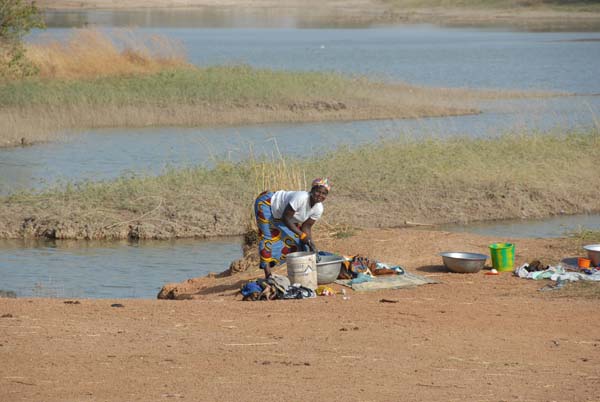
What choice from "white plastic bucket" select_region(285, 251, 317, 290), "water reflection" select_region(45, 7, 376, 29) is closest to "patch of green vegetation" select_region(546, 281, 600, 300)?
"white plastic bucket" select_region(285, 251, 317, 290)

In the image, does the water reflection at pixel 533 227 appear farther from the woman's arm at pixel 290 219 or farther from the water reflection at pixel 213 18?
the water reflection at pixel 213 18

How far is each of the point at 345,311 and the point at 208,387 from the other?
229cm

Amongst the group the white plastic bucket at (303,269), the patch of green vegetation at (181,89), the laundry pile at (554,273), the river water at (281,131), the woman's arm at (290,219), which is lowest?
the river water at (281,131)

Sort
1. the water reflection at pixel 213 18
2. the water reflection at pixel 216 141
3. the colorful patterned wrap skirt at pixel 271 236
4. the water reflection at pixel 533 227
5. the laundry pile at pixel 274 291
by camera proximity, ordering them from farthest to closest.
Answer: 1. the water reflection at pixel 213 18
2. the water reflection at pixel 216 141
3. the water reflection at pixel 533 227
4. the colorful patterned wrap skirt at pixel 271 236
5. the laundry pile at pixel 274 291

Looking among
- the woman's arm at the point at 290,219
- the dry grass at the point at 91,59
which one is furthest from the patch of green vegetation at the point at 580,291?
the dry grass at the point at 91,59

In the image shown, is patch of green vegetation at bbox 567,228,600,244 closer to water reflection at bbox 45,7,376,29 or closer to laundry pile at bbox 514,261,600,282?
laundry pile at bbox 514,261,600,282

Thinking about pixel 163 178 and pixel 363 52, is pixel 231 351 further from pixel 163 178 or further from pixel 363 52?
pixel 363 52

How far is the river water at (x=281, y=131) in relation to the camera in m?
12.6

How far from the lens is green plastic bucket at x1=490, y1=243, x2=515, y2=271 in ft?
33.8

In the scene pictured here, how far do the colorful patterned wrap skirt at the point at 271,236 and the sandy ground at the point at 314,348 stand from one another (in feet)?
1.55

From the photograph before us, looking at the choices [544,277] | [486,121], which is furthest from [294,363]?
[486,121]

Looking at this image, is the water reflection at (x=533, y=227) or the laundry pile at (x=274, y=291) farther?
the water reflection at (x=533, y=227)

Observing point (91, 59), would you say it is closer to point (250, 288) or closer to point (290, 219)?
point (290, 219)

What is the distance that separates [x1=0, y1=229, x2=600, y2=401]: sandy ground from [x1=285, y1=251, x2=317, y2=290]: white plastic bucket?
0.81 ft
